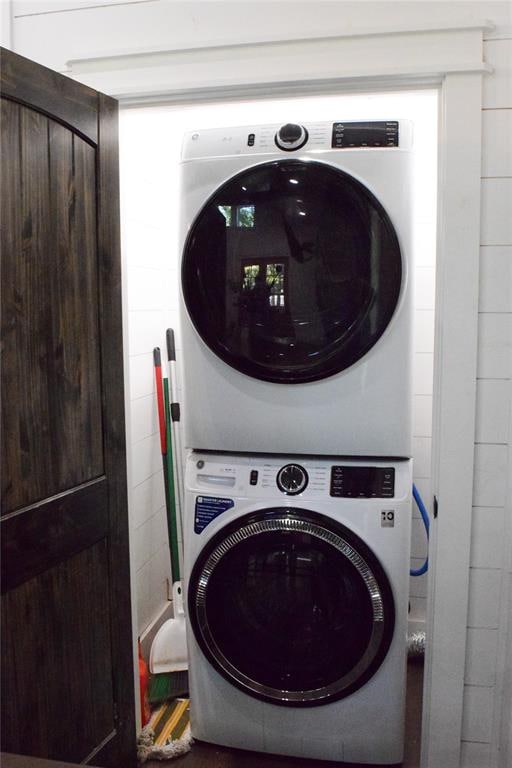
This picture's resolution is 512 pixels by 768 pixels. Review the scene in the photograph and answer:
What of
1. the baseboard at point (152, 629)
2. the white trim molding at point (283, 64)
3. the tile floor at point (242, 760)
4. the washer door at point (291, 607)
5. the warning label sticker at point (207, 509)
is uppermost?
the white trim molding at point (283, 64)

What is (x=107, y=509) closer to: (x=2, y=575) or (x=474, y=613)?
(x=2, y=575)

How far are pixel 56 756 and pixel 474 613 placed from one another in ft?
3.99

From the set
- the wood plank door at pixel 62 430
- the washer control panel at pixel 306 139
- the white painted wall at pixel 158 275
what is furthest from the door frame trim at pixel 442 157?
the white painted wall at pixel 158 275

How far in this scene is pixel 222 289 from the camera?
1850mm

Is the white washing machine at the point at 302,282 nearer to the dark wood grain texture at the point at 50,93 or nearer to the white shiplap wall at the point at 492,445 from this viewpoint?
the white shiplap wall at the point at 492,445

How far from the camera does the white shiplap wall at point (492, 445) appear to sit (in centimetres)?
161

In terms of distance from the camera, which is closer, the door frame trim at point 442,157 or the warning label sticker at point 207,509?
the door frame trim at point 442,157

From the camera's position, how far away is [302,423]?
1862 millimetres

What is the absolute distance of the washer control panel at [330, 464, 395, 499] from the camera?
1.81 meters

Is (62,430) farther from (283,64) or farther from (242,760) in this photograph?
(242,760)

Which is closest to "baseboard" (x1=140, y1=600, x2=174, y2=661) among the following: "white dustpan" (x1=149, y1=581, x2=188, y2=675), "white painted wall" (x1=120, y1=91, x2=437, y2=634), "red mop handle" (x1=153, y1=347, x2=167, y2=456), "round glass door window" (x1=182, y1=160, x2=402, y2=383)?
"white painted wall" (x1=120, y1=91, x2=437, y2=634)

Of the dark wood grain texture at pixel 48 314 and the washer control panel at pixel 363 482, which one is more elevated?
the dark wood grain texture at pixel 48 314

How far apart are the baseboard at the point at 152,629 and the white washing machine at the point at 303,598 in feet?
2.36

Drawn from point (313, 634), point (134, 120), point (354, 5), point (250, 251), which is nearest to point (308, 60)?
point (354, 5)
